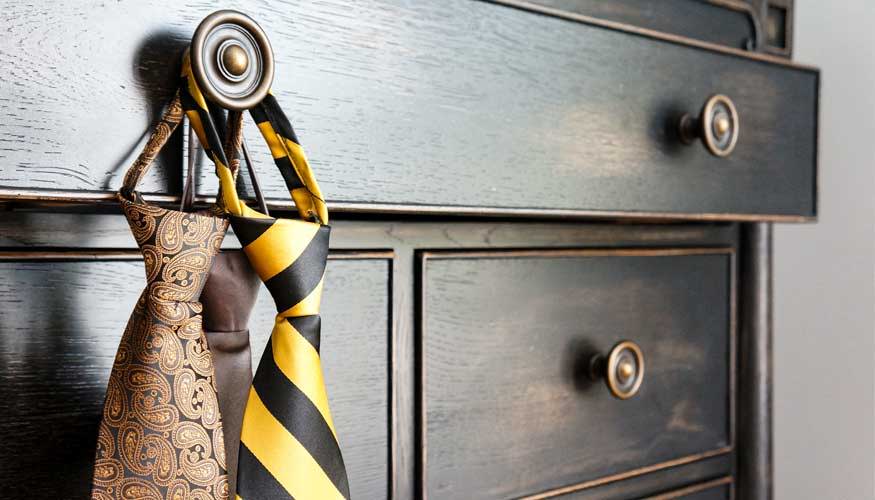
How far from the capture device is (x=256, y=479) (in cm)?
39

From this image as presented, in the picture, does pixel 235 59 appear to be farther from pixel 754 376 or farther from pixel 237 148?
pixel 754 376

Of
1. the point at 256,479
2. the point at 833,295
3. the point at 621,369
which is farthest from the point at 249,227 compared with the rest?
the point at 833,295

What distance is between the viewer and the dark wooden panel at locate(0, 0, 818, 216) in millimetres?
369

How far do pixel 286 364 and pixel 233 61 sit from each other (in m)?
0.15

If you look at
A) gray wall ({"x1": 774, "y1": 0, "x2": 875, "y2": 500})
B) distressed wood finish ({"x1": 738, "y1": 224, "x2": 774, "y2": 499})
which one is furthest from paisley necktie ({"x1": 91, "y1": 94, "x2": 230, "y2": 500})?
gray wall ({"x1": 774, "y1": 0, "x2": 875, "y2": 500})

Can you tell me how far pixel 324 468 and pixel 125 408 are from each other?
0.10 m

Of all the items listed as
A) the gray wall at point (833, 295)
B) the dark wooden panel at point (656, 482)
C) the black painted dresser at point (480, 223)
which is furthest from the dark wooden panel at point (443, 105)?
the gray wall at point (833, 295)

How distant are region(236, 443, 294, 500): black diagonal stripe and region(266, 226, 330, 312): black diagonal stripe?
7 centimetres

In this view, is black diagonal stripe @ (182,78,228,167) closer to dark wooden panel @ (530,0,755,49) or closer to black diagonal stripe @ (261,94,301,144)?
black diagonal stripe @ (261,94,301,144)

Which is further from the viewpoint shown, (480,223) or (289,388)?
(480,223)

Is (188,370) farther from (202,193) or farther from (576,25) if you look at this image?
(576,25)

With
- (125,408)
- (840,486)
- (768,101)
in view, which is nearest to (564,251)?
(768,101)

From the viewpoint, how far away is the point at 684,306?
2.31ft

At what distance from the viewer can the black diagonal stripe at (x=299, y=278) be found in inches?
15.6
